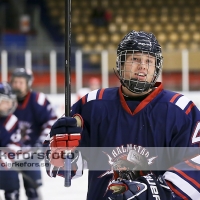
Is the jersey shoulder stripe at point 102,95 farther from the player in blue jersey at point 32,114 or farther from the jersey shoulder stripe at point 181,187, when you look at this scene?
the player in blue jersey at point 32,114

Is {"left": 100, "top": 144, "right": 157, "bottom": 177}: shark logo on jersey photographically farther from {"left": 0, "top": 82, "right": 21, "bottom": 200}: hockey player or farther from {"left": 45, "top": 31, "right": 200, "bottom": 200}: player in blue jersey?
{"left": 0, "top": 82, "right": 21, "bottom": 200}: hockey player

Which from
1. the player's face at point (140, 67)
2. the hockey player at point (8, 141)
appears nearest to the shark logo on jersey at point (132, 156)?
the player's face at point (140, 67)

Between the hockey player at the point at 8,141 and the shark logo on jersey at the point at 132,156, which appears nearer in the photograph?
the shark logo on jersey at the point at 132,156

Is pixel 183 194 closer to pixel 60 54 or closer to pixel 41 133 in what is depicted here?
pixel 41 133

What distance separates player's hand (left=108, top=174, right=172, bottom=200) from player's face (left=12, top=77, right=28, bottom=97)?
9.42ft

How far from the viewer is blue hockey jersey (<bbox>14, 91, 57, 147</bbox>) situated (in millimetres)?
4477

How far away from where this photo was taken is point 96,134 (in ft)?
6.22

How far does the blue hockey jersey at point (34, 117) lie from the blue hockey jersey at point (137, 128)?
2552 mm

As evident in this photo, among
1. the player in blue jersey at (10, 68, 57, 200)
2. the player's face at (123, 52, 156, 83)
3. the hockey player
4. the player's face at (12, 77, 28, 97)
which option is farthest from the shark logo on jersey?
the player's face at (12, 77, 28, 97)

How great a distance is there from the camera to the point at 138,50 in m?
1.84

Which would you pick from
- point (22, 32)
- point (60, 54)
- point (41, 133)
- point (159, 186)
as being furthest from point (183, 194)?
point (22, 32)

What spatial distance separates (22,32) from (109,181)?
910 centimetres

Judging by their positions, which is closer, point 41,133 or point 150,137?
point 150,137

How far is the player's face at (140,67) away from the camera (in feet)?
5.97
